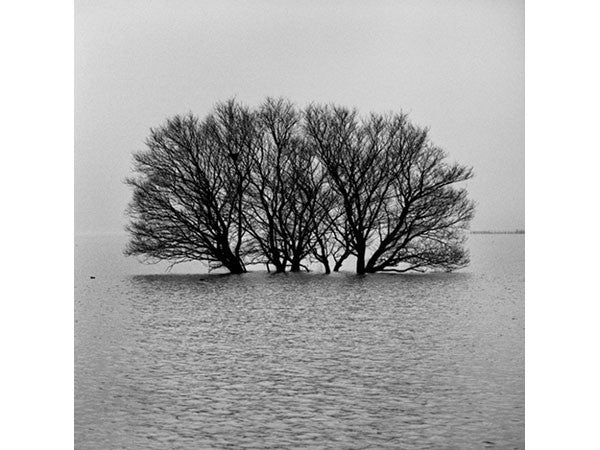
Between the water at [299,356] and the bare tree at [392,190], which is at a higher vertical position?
the bare tree at [392,190]

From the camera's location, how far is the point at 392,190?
20.8ft

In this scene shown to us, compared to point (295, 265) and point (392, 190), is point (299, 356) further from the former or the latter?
point (392, 190)

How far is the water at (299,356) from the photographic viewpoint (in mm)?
5105

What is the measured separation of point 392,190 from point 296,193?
0.68m

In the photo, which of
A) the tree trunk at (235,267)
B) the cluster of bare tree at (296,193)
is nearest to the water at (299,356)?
the tree trunk at (235,267)

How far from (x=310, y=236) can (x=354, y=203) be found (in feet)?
1.27

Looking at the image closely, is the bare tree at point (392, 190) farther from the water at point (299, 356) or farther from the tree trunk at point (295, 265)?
the tree trunk at point (295, 265)

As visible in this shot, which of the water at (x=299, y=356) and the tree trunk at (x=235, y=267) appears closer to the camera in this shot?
the water at (x=299, y=356)

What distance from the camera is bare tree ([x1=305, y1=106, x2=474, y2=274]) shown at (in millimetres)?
6223

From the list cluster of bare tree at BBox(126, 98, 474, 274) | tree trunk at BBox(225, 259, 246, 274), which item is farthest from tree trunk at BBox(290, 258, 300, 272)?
tree trunk at BBox(225, 259, 246, 274)
